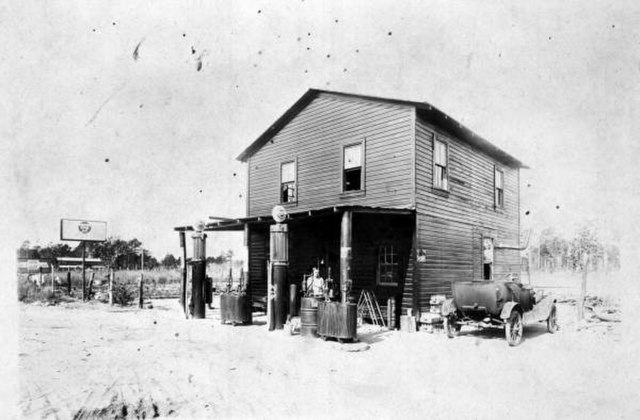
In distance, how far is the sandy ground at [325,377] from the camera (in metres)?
6.35

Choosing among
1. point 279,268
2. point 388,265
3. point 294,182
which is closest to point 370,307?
point 388,265

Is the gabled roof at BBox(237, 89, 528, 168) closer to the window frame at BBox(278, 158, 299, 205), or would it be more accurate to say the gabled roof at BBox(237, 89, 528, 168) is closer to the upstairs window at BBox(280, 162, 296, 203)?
the window frame at BBox(278, 158, 299, 205)

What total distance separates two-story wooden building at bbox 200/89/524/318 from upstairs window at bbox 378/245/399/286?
3 cm

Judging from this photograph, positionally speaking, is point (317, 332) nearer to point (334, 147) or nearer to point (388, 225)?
point (388, 225)

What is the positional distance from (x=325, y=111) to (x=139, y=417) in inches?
466

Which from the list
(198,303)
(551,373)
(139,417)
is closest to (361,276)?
(198,303)

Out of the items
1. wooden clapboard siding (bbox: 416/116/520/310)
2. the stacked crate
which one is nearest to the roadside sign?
wooden clapboard siding (bbox: 416/116/520/310)

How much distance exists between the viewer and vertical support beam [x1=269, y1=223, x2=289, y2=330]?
1230 centimetres

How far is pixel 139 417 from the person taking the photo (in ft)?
19.8

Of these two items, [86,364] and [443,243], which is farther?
[443,243]

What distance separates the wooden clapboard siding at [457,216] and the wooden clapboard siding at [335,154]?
1.89 feet

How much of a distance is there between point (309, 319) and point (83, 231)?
9036mm

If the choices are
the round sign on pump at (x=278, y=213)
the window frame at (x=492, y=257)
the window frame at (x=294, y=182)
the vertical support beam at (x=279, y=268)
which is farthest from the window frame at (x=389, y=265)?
the window frame at (x=492, y=257)

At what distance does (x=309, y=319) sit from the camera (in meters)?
11.3
